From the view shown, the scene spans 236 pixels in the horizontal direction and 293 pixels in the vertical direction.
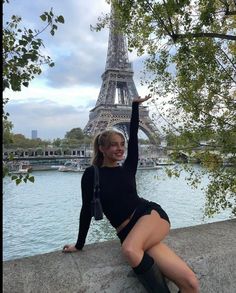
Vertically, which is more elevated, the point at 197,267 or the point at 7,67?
the point at 7,67

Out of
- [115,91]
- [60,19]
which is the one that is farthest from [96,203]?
[115,91]

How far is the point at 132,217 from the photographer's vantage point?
2424mm

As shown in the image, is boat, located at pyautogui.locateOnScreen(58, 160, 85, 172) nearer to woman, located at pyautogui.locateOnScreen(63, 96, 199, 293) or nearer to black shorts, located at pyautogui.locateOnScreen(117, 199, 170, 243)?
woman, located at pyautogui.locateOnScreen(63, 96, 199, 293)

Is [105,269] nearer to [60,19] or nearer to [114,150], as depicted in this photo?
[114,150]

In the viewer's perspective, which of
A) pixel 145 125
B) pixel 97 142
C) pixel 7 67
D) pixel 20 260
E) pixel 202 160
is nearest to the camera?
pixel 7 67

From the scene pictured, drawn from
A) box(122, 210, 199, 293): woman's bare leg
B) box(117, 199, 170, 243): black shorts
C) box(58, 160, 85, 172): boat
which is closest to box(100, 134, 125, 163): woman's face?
box(117, 199, 170, 243): black shorts

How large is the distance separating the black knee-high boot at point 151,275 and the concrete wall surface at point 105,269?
16 cm

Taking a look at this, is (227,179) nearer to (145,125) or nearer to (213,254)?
(213,254)

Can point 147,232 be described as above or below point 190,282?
above

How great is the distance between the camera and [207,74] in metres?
5.04

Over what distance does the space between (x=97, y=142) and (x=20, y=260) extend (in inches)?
39.0

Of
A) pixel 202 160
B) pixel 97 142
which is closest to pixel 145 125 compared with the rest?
pixel 202 160

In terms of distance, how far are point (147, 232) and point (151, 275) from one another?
259 millimetres

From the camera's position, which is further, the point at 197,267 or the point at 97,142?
the point at 97,142
